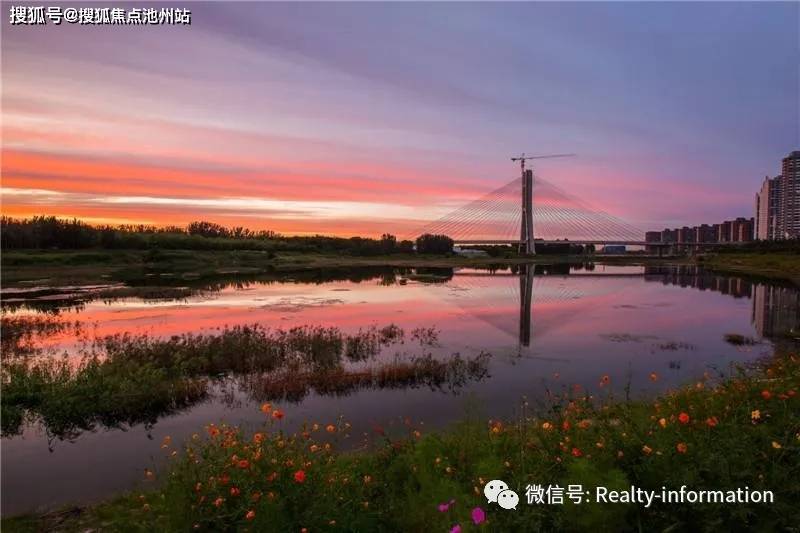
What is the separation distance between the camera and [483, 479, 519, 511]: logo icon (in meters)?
4.04

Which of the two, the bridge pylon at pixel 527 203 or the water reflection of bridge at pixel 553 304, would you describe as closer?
the water reflection of bridge at pixel 553 304

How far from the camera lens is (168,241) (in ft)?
302

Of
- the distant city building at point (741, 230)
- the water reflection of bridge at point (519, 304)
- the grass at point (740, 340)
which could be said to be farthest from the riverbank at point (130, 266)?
the distant city building at point (741, 230)

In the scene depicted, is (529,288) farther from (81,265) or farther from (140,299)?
(81,265)

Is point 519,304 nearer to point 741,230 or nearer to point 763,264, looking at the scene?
point 763,264

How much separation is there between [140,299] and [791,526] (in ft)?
117

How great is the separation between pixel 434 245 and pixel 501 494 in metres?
126

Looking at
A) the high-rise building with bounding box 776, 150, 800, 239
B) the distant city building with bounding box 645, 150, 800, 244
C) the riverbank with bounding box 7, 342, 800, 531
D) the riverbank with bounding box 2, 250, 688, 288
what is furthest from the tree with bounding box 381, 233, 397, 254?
the riverbank with bounding box 7, 342, 800, 531

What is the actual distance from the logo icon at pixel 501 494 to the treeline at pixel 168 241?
3211 inches

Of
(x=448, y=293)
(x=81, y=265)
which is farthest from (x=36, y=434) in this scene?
(x=81, y=265)

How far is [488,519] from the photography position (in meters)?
3.91

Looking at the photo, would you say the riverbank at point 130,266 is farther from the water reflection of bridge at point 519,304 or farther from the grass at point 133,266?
the water reflection of bridge at point 519,304

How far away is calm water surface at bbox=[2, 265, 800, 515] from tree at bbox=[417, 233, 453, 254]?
82.7 m

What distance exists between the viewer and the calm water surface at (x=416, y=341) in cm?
924
